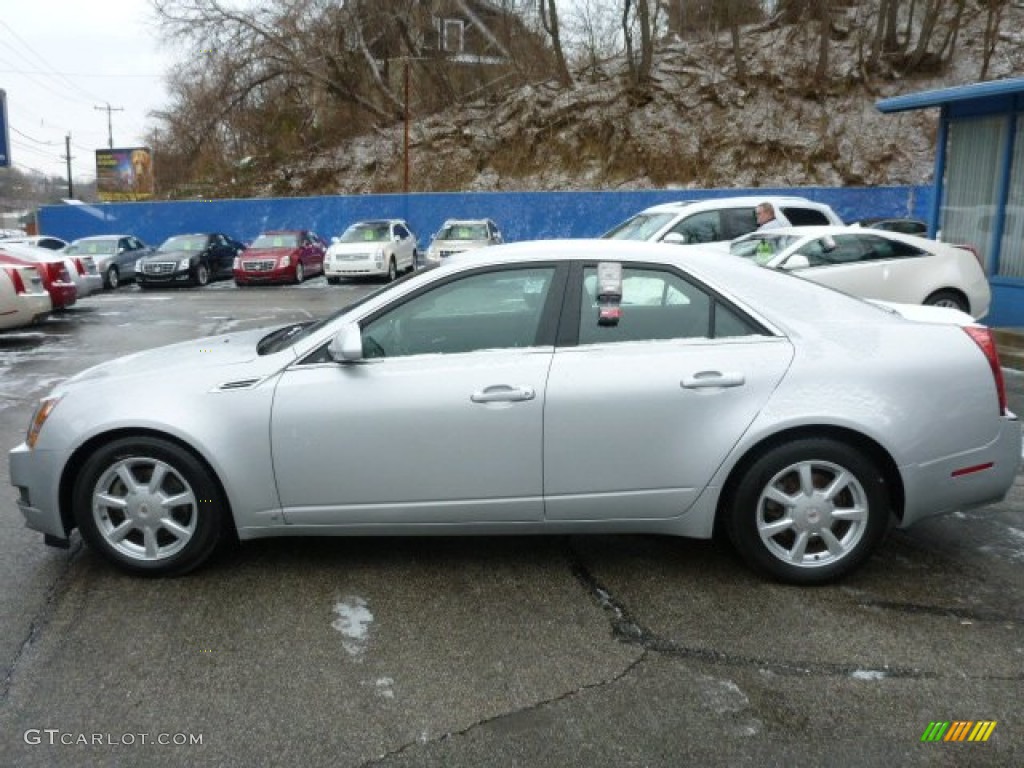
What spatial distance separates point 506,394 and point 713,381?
0.90 m

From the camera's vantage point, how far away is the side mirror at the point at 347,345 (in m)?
3.78

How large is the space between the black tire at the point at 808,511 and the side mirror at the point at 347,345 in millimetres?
1768

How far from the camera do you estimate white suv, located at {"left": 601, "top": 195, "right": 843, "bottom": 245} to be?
444 inches

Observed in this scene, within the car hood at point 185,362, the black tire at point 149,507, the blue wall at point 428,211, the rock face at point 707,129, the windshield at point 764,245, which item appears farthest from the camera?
the rock face at point 707,129

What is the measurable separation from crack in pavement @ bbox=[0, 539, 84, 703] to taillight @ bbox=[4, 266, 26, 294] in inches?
363

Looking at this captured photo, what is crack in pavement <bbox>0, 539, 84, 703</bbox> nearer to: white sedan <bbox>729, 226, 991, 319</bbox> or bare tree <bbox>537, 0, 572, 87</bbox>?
white sedan <bbox>729, 226, 991, 319</bbox>

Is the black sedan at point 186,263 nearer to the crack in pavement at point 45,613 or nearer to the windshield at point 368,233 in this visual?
the windshield at point 368,233

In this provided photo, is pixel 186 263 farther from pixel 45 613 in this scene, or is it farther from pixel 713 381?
pixel 713 381

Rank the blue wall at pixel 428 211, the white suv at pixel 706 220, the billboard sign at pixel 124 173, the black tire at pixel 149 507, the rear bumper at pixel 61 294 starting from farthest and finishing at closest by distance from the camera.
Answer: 1. the billboard sign at pixel 124 173
2. the blue wall at pixel 428 211
3. the rear bumper at pixel 61 294
4. the white suv at pixel 706 220
5. the black tire at pixel 149 507

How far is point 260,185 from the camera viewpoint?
42.8 meters

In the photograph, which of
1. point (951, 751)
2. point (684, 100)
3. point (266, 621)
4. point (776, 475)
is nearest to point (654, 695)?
point (951, 751)

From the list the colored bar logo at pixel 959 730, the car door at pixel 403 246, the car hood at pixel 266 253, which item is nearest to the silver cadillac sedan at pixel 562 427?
the colored bar logo at pixel 959 730

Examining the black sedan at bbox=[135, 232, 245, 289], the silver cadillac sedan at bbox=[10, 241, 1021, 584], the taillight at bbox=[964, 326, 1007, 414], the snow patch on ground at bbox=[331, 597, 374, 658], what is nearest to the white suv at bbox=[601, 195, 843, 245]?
the taillight at bbox=[964, 326, 1007, 414]

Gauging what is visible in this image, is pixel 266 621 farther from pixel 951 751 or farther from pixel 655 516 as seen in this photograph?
pixel 951 751
